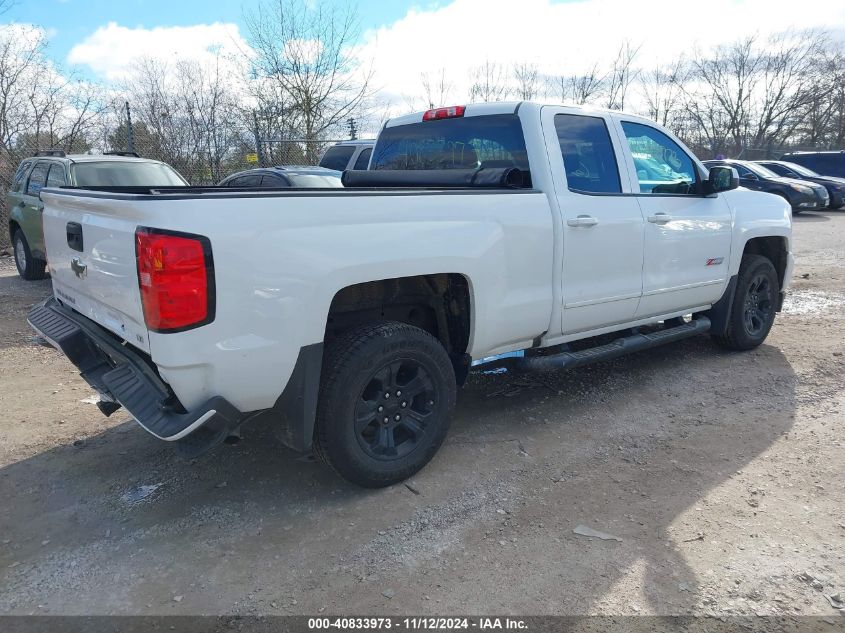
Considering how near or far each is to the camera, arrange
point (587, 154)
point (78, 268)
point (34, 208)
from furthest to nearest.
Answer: point (34, 208), point (587, 154), point (78, 268)

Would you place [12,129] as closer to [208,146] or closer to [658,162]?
[208,146]

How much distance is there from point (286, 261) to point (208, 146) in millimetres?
13218

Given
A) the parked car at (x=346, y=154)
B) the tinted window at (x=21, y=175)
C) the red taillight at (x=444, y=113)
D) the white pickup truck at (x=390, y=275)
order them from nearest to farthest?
the white pickup truck at (x=390, y=275), the red taillight at (x=444, y=113), the tinted window at (x=21, y=175), the parked car at (x=346, y=154)

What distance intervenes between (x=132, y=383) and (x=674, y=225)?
3.72m

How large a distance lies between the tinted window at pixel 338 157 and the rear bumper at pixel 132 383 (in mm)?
8520

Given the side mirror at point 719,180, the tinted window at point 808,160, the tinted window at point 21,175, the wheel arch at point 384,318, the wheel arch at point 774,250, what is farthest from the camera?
the tinted window at point 808,160

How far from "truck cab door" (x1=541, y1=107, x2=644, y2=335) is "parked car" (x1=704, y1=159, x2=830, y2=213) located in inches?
604

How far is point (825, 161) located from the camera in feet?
80.1

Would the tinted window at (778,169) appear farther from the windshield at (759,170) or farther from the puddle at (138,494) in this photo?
the puddle at (138,494)

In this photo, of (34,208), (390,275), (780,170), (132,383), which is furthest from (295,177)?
(780,170)

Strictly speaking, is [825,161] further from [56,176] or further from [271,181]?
[56,176]

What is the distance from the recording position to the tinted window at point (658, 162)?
4.63 metres

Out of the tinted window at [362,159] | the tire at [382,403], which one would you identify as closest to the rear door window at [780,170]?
the tinted window at [362,159]

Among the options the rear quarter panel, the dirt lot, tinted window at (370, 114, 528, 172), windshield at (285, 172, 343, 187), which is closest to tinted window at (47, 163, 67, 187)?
windshield at (285, 172, 343, 187)
